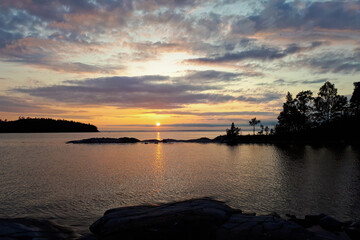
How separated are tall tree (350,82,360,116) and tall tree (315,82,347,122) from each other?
3.01 metres

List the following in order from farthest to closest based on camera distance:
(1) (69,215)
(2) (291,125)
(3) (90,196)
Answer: (2) (291,125), (3) (90,196), (1) (69,215)

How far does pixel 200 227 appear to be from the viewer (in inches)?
602

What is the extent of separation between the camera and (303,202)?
24.1 meters

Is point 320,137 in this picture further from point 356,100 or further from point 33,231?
point 33,231

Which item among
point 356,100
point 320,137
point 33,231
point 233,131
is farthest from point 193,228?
point 233,131

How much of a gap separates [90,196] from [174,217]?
15424 mm

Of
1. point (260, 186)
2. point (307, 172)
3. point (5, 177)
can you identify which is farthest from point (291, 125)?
point (5, 177)

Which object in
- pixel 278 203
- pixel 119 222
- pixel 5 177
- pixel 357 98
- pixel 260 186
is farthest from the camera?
pixel 357 98

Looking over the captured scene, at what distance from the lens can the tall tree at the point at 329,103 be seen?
366 feet

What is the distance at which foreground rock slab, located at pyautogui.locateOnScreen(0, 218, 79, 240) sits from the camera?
1473cm

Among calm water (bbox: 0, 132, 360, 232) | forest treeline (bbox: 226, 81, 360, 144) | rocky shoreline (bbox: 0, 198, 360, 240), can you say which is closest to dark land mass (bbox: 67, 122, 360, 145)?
forest treeline (bbox: 226, 81, 360, 144)

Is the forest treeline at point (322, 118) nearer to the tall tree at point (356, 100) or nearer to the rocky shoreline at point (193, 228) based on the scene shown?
the tall tree at point (356, 100)

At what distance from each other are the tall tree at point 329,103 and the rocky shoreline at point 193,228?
373 ft

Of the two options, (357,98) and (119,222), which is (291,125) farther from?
(119,222)
